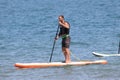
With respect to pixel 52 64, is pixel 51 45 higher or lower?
lower

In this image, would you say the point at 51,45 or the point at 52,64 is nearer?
the point at 52,64

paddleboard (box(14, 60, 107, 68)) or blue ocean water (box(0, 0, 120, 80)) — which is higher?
paddleboard (box(14, 60, 107, 68))

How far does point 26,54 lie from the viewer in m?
26.5

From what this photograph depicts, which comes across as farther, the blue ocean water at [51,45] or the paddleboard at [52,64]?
the paddleboard at [52,64]

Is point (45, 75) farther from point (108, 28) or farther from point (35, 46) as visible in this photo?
point (108, 28)

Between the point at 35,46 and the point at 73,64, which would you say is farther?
the point at 35,46

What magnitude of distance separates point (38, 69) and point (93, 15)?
31446 millimetres

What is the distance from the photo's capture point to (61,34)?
2300 centimetres

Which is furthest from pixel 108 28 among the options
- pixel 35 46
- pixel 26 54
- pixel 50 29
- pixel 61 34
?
pixel 61 34

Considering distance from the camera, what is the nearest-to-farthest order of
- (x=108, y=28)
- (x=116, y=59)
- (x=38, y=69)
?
(x=38, y=69) < (x=116, y=59) < (x=108, y=28)

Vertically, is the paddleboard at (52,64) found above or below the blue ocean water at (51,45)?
above

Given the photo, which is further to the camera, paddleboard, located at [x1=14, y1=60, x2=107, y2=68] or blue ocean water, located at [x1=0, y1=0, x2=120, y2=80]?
paddleboard, located at [x1=14, y1=60, x2=107, y2=68]

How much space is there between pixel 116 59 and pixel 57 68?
118 inches

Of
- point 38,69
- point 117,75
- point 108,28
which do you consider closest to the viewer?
point 117,75
